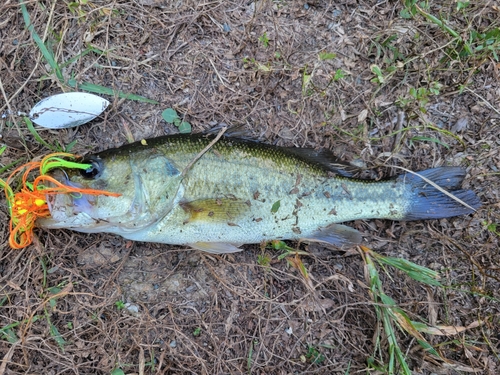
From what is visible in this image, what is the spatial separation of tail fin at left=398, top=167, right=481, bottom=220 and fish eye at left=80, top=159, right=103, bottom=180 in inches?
94.5

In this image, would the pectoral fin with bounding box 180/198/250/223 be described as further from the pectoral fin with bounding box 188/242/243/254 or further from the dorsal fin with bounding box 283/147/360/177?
the dorsal fin with bounding box 283/147/360/177

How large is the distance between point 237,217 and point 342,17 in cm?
211

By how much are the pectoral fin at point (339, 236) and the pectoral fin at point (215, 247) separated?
68 centimetres

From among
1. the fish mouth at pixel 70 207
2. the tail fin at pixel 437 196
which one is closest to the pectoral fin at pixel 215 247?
the fish mouth at pixel 70 207

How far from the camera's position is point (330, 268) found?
3299 mm

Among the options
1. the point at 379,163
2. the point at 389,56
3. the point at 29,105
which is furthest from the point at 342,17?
the point at 29,105

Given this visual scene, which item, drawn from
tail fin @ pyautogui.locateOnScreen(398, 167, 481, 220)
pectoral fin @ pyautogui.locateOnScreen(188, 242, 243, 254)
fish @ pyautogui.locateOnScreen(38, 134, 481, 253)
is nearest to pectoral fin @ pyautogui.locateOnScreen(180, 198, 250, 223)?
fish @ pyautogui.locateOnScreen(38, 134, 481, 253)

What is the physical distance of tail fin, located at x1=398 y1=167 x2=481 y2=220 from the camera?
3.20 meters

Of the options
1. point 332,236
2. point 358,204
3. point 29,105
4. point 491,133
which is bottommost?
point 332,236

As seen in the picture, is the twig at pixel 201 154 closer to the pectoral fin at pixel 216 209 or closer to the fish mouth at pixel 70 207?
the pectoral fin at pixel 216 209

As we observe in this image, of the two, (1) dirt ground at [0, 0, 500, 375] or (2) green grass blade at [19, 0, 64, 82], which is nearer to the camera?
(1) dirt ground at [0, 0, 500, 375]

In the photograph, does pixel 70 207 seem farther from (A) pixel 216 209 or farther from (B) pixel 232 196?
(B) pixel 232 196

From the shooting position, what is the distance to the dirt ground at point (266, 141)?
312cm

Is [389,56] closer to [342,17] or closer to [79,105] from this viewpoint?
[342,17]
